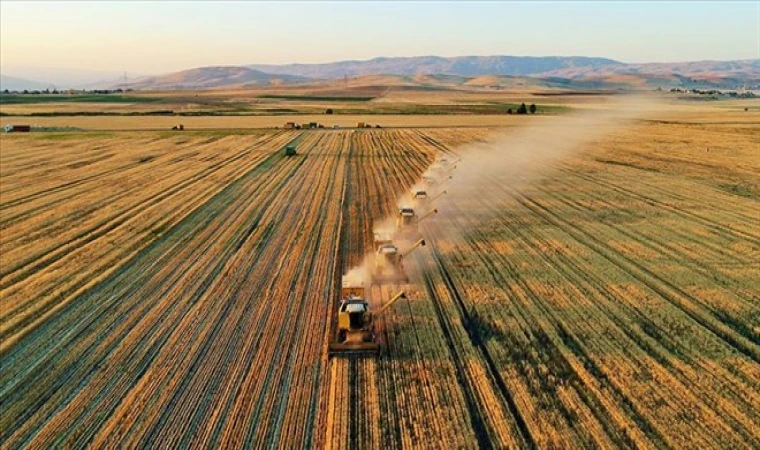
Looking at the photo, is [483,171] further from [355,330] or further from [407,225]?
[355,330]

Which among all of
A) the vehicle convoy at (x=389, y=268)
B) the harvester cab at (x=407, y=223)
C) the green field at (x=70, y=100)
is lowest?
the vehicle convoy at (x=389, y=268)

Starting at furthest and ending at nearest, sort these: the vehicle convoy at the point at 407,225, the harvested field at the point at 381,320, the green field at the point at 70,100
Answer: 1. the green field at the point at 70,100
2. the vehicle convoy at the point at 407,225
3. the harvested field at the point at 381,320

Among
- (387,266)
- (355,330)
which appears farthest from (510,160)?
(355,330)

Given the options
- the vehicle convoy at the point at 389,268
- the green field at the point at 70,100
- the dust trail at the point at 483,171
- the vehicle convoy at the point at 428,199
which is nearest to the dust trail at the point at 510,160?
the dust trail at the point at 483,171

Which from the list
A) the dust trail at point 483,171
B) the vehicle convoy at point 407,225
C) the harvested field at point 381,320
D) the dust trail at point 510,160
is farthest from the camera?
the dust trail at point 510,160

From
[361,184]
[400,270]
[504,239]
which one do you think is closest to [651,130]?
[361,184]

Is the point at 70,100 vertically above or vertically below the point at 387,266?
above

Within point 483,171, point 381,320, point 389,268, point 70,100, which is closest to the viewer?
point 381,320

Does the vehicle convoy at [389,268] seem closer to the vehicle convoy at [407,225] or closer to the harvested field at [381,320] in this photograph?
the harvested field at [381,320]

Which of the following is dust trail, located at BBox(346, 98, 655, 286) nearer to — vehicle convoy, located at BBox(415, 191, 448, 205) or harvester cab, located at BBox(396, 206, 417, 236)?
vehicle convoy, located at BBox(415, 191, 448, 205)
